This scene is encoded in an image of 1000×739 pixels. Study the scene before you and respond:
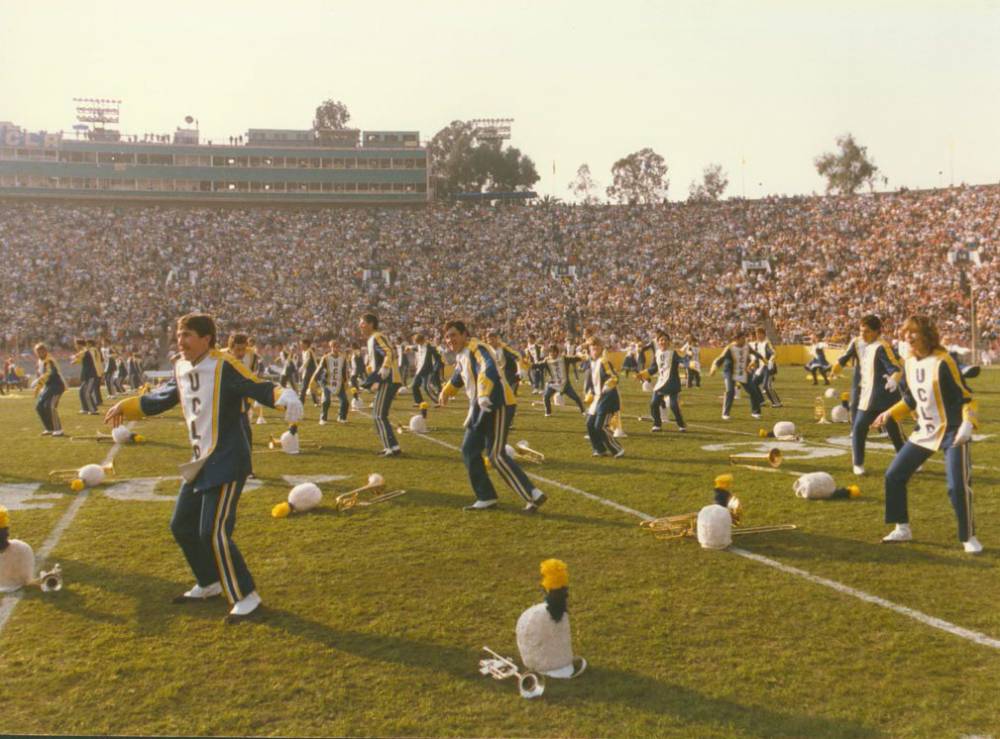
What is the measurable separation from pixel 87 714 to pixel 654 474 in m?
8.05

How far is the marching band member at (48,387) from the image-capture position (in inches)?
635

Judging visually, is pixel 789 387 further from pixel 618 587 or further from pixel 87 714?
pixel 87 714

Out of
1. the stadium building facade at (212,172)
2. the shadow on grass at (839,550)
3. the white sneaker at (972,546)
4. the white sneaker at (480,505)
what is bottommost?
the shadow on grass at (839,550)

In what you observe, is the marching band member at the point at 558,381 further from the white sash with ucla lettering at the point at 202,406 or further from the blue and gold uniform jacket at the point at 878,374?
the white sash with ucla lettering at the point at 202,406

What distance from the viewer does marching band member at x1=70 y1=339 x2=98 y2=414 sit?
19653 millimetres

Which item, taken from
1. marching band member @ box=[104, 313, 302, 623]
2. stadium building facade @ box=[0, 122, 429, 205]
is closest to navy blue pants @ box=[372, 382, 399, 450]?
marching band member @ box=[104, 313, 302, 623]

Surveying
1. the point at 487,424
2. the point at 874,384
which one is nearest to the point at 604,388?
the point at 874,384

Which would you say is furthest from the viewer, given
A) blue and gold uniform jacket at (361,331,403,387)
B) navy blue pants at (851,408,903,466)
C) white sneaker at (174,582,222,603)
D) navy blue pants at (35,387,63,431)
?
navy blue pants at (35,387,63,431)

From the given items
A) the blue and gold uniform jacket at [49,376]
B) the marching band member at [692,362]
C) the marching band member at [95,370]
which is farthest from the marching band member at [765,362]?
the marching band member at [95,370]

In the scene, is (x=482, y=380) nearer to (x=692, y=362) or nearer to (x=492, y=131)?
(x=692, y=362)

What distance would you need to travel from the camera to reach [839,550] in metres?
7.18

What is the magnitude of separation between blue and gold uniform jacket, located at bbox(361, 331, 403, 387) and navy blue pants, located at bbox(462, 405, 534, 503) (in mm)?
4434

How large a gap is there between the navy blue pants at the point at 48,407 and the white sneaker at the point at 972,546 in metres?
15.4

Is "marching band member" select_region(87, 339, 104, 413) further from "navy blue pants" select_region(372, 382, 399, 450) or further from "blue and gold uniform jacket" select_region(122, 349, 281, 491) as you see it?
"blue and gold uniform jacket" select_region(122, 349, 281, 491)
